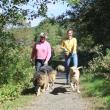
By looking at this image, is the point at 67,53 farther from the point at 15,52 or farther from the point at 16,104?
the point at 16,104

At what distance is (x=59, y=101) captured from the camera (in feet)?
43.1

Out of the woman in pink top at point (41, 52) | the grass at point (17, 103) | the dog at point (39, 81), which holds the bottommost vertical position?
the grass at point (17, 103)

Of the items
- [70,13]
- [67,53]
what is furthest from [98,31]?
[67,53]

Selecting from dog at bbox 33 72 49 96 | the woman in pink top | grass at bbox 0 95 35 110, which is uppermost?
the woman in pink top

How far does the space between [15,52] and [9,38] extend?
0.93m

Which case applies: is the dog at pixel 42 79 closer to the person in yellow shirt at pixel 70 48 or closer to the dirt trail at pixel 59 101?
the dirt trail at pixel 59 101

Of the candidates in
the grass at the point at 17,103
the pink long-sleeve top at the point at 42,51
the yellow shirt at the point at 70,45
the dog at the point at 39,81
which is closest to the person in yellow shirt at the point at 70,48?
the yellow shirt at the point at 70,45

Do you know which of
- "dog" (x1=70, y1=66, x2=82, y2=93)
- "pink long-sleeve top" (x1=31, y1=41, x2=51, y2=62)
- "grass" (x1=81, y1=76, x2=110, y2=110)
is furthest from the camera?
"pink long-sleeve top" (x1=31, y1=41, x2=51, y2=62)

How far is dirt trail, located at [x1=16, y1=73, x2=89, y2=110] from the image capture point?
1212 centimetres

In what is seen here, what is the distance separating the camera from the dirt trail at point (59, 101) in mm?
12125

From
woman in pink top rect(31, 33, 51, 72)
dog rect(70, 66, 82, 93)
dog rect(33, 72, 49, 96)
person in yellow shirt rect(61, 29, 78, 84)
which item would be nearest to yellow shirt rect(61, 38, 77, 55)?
person in yellow shirt rect(61, 29, 78, 84)

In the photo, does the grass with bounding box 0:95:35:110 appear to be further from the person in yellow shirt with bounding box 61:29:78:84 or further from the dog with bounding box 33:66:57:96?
the person in yellow shirt with bounding box 61:29:78:84

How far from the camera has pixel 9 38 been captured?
47.5 feet

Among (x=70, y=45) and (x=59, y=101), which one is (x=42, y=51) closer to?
(x=70, y=45)
